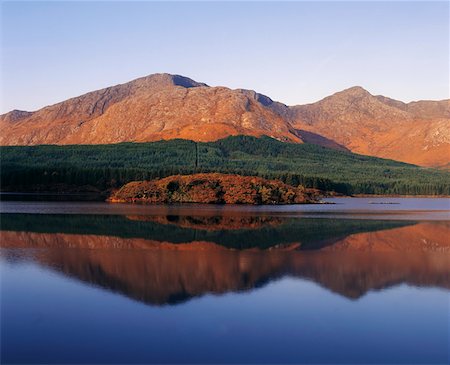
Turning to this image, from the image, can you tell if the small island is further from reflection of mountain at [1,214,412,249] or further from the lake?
the lake

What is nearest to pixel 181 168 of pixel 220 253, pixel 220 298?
pixel 220 253

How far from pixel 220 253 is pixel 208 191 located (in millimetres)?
61776

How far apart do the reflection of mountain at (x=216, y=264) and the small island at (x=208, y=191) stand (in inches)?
2123

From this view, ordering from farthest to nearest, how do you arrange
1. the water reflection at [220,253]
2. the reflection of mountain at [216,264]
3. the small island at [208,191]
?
the small island at [208,191]
the water reflection at [220,253]
the reflection of mountain at [216,264]

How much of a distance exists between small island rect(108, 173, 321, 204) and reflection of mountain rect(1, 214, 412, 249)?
33.7m

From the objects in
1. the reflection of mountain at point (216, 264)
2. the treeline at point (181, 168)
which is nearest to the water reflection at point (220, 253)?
the reflection of mountain at point (216, 264)

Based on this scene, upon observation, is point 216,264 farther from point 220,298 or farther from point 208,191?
point 208,191

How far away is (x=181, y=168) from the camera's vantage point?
5802 inches

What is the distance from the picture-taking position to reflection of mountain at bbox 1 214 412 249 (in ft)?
145

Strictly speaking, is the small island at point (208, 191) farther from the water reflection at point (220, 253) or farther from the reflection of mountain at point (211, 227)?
the water reflection at point (220, 253)

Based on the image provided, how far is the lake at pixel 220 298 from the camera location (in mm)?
18562

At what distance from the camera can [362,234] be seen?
49.5m

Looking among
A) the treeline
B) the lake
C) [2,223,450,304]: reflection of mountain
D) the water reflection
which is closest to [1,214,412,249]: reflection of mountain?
the water reflection

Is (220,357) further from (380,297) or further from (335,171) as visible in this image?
(335,171)
